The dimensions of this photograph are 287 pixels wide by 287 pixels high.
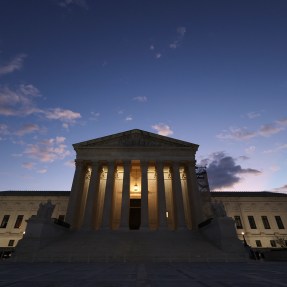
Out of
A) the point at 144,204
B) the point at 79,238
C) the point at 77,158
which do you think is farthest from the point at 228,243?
the point at 77,158

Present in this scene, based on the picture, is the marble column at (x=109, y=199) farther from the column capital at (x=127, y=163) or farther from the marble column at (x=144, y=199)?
the marble column at (x=144, y=199)

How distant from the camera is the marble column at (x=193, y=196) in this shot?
1046 inches

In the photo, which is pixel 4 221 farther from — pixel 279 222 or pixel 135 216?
pixel 279 222

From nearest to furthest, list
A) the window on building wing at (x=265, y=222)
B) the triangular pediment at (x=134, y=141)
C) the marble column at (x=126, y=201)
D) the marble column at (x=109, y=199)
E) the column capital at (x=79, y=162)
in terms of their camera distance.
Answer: the marble column at (x=126, y=201) < the marble column at (x=109, y=199) < the column capital at (x=79, y=162) < the triangular pediment at (x=134, y=141) < the window on building wing at (x=265, y=222)

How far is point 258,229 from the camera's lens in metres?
40.4

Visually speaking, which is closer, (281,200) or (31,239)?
(31,239)

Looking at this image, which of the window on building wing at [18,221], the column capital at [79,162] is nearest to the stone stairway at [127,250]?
the column capital at [79,162]

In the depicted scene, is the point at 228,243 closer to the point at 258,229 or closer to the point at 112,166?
the point at 112,166

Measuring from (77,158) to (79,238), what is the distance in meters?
11.8

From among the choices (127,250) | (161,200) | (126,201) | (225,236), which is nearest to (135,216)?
(126,201)

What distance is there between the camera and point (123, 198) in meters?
26.8

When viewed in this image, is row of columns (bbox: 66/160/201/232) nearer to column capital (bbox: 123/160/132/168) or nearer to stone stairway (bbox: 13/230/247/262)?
column capital (bbox: 123/160/132/168)

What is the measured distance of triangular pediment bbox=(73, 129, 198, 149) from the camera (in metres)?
30.5

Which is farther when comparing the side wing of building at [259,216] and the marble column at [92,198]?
the side wing of building at [259,216]
